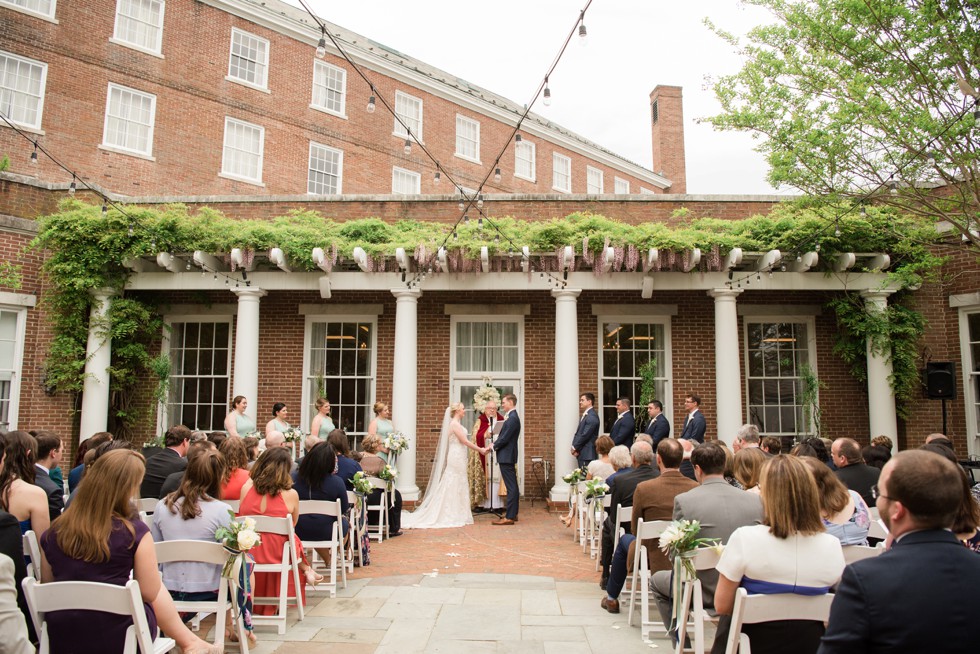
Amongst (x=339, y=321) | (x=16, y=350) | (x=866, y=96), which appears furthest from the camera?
(x=339, y=321)

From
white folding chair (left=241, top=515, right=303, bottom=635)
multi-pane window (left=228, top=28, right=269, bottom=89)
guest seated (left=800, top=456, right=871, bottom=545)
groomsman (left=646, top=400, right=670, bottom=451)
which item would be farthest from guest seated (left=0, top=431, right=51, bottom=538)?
multi-pane window (left=228, top=28, right=269, bottom=89)

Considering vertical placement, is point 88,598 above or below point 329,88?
below

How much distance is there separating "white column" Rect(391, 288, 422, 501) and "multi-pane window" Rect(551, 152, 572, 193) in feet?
71.7

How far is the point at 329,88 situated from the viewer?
24281mm

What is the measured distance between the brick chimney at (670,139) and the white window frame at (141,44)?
21.0 m

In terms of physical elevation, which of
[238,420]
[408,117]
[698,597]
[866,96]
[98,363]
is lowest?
[698,597]

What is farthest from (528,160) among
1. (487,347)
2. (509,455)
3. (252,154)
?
(509,455)

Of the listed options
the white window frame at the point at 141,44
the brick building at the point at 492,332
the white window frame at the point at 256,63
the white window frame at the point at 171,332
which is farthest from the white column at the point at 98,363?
the white window frame at the point at 256,63

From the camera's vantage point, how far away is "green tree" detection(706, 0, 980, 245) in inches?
321

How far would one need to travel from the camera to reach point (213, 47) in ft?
70.9

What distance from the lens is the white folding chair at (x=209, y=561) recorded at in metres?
4.21

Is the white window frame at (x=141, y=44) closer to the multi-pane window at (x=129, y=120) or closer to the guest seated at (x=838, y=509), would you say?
the multi-pane window at (x=129, y=120)

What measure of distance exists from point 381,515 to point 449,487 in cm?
172

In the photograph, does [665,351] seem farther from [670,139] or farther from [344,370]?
[670,139]
